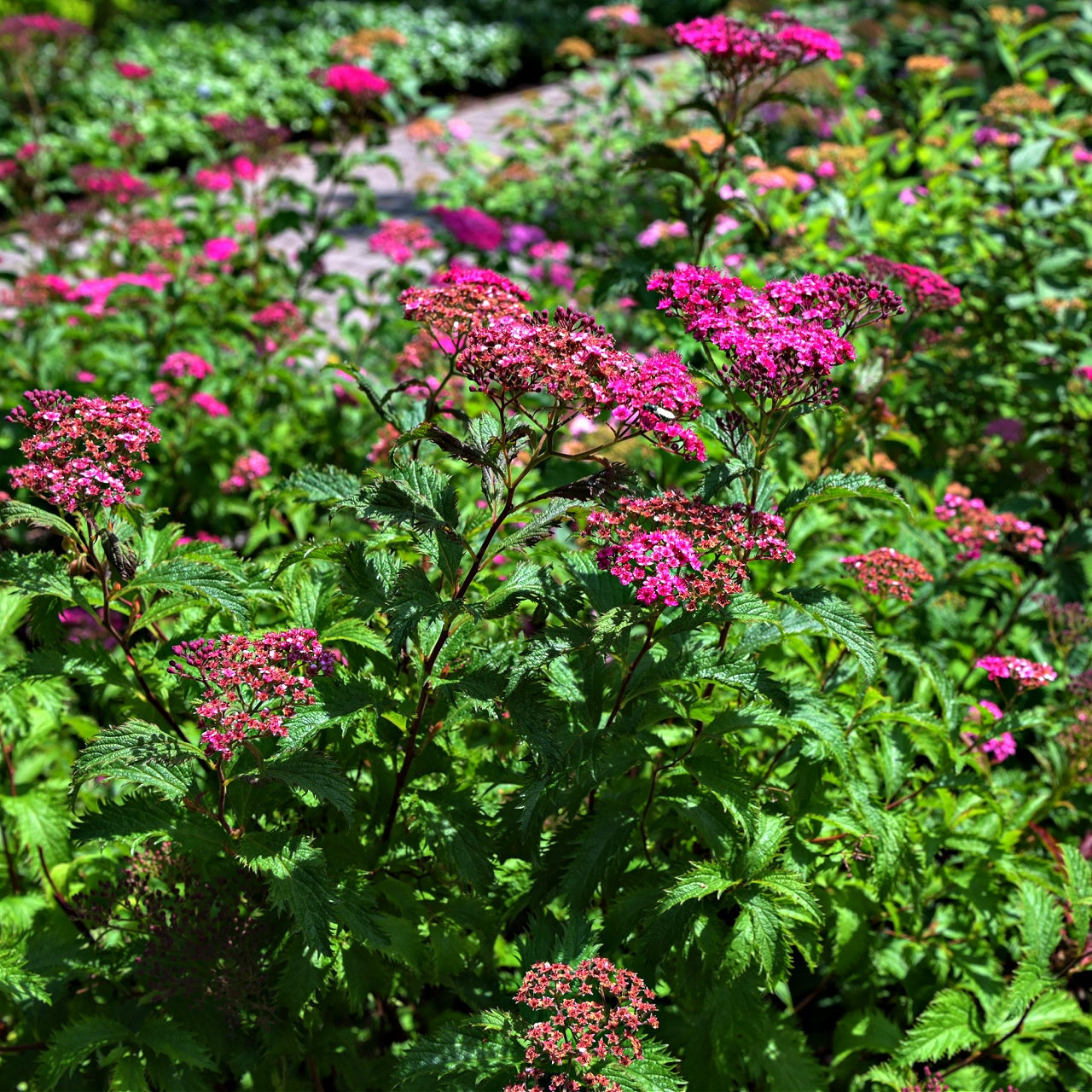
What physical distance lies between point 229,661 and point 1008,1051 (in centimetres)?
208

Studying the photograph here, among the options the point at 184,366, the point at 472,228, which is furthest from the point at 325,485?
the point at 472,228

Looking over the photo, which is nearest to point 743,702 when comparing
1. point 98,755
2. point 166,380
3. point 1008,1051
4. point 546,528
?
point 546,528

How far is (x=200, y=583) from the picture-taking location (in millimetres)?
2109

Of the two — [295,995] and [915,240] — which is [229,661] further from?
[915,240]

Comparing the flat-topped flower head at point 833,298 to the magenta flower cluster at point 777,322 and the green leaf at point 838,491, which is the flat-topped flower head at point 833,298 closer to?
the magenta flower cluster at point 777,322

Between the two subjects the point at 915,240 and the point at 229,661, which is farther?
the point at 915,240

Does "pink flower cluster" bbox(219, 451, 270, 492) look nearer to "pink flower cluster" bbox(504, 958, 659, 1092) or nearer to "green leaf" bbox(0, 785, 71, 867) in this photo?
"green leaf" bbox(0, 785, 71, 867)

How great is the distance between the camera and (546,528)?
75.8 inches

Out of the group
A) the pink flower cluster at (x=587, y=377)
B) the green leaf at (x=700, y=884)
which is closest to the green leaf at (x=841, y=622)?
the pink flower cluster at (x=587, y=377)

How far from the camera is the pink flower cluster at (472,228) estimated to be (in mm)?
5203

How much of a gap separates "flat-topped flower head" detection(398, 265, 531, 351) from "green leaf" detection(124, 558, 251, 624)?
0.66 metres

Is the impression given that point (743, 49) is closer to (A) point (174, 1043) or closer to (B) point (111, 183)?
(A) point (174, 1043)

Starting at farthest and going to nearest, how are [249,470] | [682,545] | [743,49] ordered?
[249,470] → [743,49] → [682,545]

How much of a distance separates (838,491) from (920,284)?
3.81 feet
